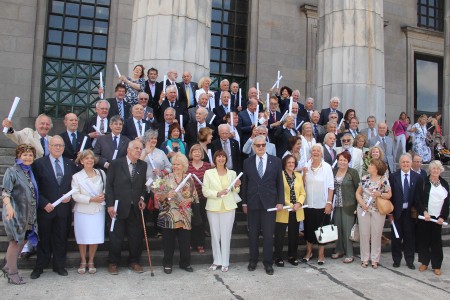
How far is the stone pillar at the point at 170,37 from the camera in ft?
32.5

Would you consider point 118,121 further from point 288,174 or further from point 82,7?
point 82,7

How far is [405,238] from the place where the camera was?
7.08 metres

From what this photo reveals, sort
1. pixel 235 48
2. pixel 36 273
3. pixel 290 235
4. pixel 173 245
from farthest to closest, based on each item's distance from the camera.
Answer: pixel 235 48
pixel 290 235
pixel 173 245
pixel 36 273

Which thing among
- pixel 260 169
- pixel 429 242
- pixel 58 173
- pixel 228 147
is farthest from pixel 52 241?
pixel 429 242

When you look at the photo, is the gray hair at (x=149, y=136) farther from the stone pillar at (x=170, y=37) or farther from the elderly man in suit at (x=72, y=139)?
the stone pillar at (x=170, y=37)

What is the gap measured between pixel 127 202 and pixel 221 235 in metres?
1.53

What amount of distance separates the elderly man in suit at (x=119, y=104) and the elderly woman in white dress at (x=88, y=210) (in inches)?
82.4

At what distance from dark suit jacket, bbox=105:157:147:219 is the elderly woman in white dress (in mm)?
146

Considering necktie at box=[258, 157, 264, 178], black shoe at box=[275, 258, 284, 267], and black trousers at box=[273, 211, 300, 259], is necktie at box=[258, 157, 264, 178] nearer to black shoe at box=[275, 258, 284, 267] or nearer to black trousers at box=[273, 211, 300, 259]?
black trousers at box=[273, 211, 300, 259]

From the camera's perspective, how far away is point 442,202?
687 centimetres

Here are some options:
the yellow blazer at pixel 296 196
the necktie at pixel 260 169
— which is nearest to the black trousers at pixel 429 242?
the yellow blazer at pixel 296 196

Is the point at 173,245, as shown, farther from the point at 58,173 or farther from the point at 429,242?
the point at 429,242

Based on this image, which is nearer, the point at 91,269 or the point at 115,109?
the point at 91,269

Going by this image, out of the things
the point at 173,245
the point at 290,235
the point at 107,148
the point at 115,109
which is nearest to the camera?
the point at 173,245
